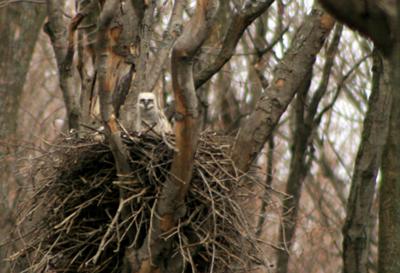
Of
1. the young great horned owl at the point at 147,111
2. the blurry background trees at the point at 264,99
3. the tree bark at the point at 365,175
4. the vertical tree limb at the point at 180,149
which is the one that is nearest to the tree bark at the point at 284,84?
the blurry background trees at the point at 264,99

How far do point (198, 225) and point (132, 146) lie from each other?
0.81m

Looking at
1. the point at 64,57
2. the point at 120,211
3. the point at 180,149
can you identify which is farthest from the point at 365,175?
the point at 180,149

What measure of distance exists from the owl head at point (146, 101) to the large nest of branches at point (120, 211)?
69.4 inches

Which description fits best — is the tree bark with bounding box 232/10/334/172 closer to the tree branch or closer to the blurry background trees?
the blurry background trees

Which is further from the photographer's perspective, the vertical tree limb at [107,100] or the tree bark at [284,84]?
the tree bark at [284,84]

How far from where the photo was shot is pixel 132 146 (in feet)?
26.3

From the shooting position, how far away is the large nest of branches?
309 inches

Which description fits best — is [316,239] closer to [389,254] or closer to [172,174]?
[389,254]

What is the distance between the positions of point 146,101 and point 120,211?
2528 millimetres

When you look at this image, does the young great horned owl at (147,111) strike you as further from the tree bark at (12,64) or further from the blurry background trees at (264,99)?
the tree bark at (12,64)

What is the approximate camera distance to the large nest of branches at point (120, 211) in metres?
7.84

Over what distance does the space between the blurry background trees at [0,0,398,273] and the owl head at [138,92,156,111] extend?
0.50 feet

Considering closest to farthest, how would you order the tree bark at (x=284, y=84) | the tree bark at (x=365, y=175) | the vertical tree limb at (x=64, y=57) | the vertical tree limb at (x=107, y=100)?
the vertical tree limb at (x=107, y=100), the tree bark at (x=284, y=84), the vertical tree limb at (x=64, y=57), the tree bark at (x=365, y=175)

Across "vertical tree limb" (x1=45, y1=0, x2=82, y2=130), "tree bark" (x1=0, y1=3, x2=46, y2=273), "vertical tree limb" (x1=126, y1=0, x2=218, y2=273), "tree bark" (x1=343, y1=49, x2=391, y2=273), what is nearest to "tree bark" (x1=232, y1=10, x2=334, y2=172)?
"vertical tree limb" (x1=126, y1=0, x2=218, y2=273)
